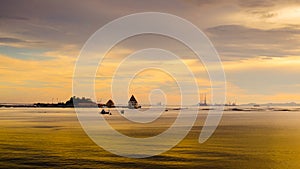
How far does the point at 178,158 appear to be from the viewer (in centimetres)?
5947

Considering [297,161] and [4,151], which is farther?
[4,151]

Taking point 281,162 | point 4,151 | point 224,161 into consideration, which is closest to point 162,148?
point 224,161

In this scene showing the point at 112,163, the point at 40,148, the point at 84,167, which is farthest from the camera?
the point at 40,148

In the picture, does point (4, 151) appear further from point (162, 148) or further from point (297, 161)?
point (297, 161)

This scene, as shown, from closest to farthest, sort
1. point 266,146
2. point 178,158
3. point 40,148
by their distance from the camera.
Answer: point 178,158 < point 40,148 < point 266,146

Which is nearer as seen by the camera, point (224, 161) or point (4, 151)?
point (224, 161)

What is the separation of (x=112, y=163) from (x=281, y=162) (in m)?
24.1

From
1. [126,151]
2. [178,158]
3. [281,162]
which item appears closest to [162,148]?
[126,151]

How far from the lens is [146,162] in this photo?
55.7 m

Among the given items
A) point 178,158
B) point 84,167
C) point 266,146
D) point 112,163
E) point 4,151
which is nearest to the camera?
point 84,167

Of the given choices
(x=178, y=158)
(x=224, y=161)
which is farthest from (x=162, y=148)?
(x=224, y=161)

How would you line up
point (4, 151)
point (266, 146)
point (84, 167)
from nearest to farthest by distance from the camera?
1. point (84, 167)
2. point (4, 151)
3. point (266, 146)

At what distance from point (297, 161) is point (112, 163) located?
1045 inches

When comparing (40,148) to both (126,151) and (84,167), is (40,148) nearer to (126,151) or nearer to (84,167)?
(126,151)
